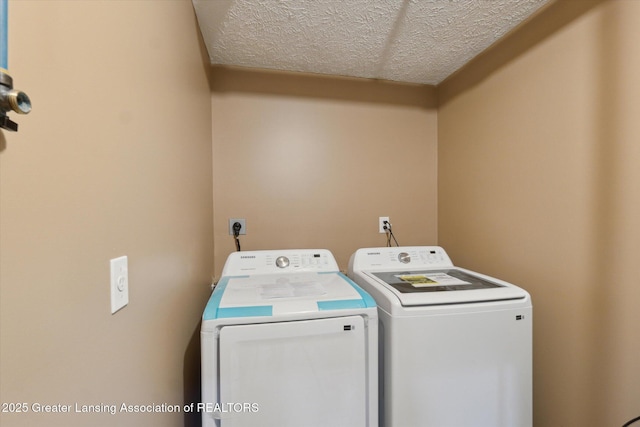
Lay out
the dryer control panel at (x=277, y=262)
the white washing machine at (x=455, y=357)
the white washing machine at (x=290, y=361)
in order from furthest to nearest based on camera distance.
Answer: the dryer control panel at (x=277, y=262) < the white washing machine at (x=455, y=357) < the white washing machine at (x=290, y=361)

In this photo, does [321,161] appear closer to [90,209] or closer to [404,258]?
[404,258]

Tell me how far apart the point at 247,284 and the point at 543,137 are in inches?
60.0

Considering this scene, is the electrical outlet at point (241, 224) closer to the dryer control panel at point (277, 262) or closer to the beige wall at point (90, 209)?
the dryer control panel at point (277, 262)

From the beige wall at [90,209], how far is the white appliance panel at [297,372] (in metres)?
0.24

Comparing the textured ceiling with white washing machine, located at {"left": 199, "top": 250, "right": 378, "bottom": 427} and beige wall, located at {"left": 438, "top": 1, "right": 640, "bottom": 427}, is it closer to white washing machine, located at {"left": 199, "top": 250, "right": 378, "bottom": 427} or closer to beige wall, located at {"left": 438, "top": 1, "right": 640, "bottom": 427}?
beige wall, located at {"left": 438, "top": 1, "right": 640, "bottom": 427}

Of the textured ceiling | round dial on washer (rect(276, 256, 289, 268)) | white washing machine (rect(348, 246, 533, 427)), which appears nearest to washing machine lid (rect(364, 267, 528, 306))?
white washing machine (rect(348, 246, 533, 427))

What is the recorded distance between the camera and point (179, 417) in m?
1.02

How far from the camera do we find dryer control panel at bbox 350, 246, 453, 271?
1.55m

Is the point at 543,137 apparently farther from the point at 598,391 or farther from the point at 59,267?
the point at 59,267

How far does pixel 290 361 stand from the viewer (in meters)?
0.92

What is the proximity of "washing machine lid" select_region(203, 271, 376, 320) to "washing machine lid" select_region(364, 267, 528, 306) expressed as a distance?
17 centimetres

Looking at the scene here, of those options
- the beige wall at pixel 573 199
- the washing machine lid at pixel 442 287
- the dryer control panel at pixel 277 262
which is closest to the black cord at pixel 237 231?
the dryer control panel at pixel 277 262

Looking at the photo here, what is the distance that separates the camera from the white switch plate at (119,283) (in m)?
0.59

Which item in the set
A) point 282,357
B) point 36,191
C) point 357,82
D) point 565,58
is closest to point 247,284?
point 282,357
